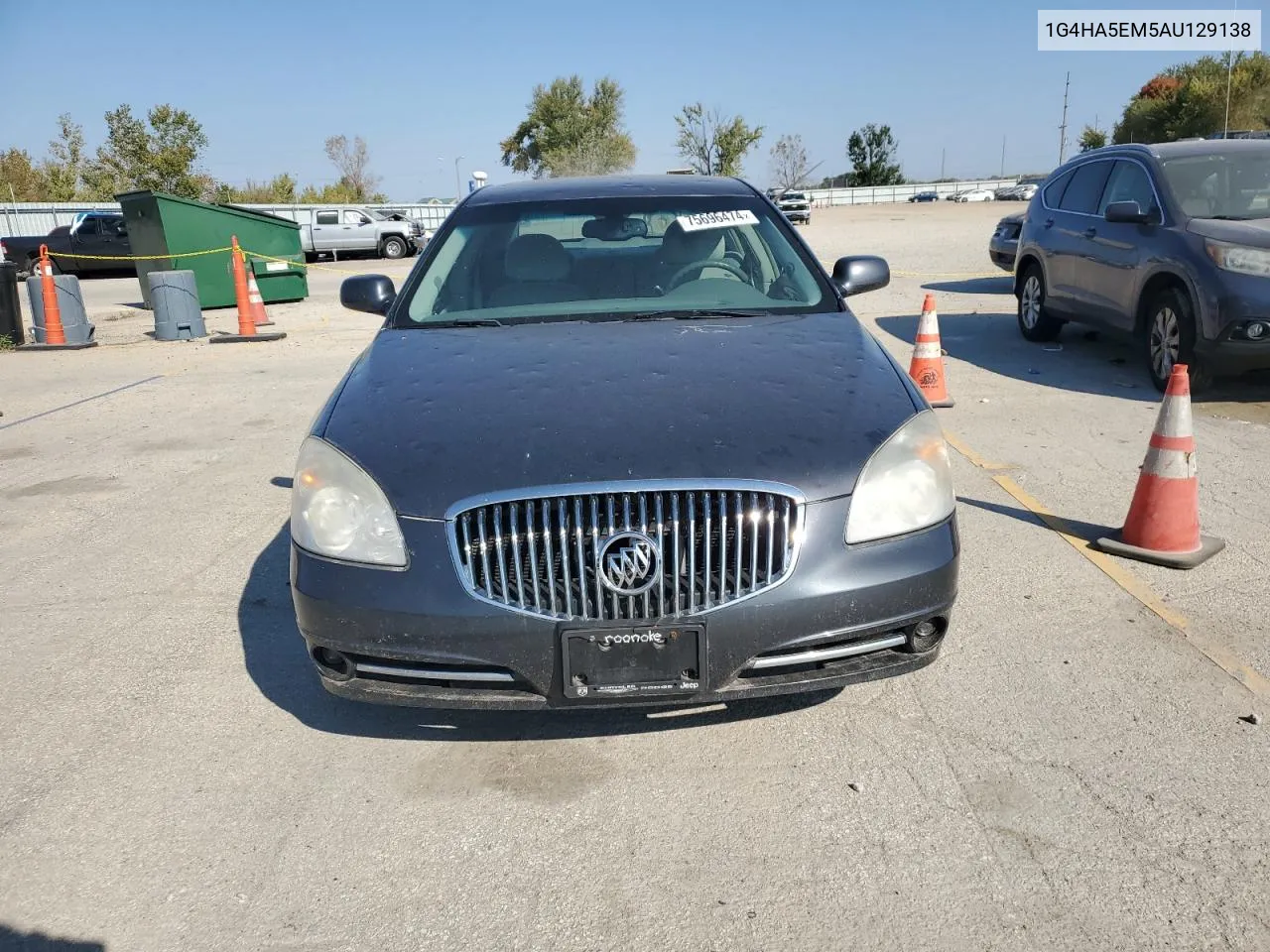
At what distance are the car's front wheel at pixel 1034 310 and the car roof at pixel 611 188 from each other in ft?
18.7

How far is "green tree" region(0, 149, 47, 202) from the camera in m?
46.5

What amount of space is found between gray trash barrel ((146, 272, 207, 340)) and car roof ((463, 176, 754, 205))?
9.03m

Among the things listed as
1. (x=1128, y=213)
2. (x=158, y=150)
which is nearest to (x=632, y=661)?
(x=1128, y=213)

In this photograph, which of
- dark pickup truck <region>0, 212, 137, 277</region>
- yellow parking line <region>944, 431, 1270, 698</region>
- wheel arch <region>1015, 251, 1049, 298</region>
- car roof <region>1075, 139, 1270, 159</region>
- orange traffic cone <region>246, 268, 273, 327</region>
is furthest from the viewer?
dark pickup truck <region>0, 212, 137, 277</region>

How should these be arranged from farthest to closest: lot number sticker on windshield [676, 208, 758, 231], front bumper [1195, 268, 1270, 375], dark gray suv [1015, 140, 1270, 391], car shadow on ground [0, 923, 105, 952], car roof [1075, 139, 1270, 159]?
car roof [1075, 139, 1270, 159] < dark gray suv [1015, 140, 1270, 391] < front bumper [1195, 268, 1270, 375] < lot number sticker on windshield [676, 208, 758, 231] < car shadow on ground [0, 923, 105, 952]

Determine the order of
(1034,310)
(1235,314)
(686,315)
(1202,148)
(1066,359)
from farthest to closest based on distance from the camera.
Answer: (1034,310) < (1066,359) < (1202,148) < (1235,314) < (686,315)

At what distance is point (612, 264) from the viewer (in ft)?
13.6

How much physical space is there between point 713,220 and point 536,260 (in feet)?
2.56

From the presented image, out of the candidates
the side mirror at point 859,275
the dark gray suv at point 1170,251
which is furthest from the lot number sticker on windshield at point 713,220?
the dark gray suv at point 1170,251

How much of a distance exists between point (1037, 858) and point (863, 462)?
3.43 ft

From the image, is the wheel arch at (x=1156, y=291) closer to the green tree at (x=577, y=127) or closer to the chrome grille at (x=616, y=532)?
the chrome grille at (x=616, y=532)

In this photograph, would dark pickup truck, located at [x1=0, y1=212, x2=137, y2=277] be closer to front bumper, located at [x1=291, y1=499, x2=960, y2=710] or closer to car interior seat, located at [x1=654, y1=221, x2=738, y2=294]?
car interior seat, located at [x1=654, y1=221, x2=738, y2=294]

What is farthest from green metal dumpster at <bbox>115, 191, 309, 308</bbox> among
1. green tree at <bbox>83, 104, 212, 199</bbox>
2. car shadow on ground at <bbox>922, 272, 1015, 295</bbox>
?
green tree at <bbox>83, 104, 212, 199</bbox>

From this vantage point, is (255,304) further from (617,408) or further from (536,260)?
(617,408)
